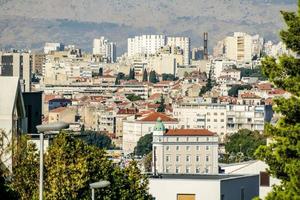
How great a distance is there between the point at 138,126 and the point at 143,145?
14.7 m

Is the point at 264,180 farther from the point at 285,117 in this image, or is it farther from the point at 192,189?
the point at 285,117

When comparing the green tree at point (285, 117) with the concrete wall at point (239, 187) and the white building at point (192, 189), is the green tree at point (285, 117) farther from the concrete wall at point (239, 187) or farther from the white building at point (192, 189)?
the concrete wall at point (239, 187)

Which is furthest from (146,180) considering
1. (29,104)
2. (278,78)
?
(278,78)

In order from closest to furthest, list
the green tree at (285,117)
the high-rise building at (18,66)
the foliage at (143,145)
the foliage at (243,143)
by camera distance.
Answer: the green tree at (285,117) < the foliage at (243,143) < the foliage at (143,145) < the high-rise building at (18,66)

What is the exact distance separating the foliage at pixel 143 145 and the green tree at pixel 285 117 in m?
128

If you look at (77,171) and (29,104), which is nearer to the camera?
(77,171)

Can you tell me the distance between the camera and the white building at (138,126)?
524 ft

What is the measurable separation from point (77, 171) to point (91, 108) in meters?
163

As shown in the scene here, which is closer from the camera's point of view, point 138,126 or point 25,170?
point 25,170

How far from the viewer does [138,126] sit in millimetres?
164875

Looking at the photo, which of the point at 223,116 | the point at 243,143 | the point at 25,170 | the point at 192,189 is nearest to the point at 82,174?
the point at 25,170

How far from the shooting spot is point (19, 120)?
2302 cm

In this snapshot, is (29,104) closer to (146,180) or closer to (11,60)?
(146,180)

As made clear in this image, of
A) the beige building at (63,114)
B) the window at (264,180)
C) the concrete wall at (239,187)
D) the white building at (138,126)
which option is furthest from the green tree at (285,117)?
the beige building at (63,114)
